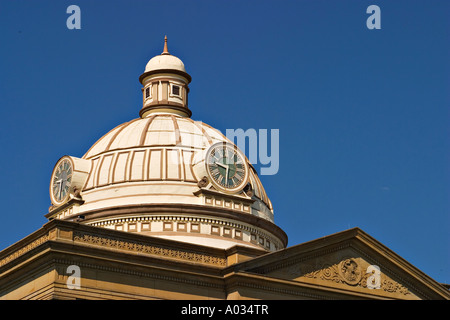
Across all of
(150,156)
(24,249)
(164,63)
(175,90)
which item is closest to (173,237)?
(150,156)

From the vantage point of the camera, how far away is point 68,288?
44.7 m

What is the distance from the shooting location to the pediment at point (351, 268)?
164 ft

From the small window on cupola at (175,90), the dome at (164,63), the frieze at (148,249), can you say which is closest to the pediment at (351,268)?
the frieze at (148,249)

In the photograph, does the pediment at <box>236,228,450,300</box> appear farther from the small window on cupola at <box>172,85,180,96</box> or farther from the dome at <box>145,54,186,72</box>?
the dome at <box>145,54,186,72</box>

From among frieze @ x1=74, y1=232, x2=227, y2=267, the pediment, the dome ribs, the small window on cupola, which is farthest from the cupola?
frieze @ x1=74, y1=232, x2=227, y2=267

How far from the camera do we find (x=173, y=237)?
58625mm

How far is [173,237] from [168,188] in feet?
12.1

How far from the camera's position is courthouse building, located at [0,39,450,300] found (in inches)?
1815

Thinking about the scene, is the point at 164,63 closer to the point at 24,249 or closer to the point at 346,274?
the point at 346,274

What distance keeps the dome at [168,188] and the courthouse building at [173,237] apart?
7cm

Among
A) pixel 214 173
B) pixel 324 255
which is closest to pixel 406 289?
pixel 324 255
